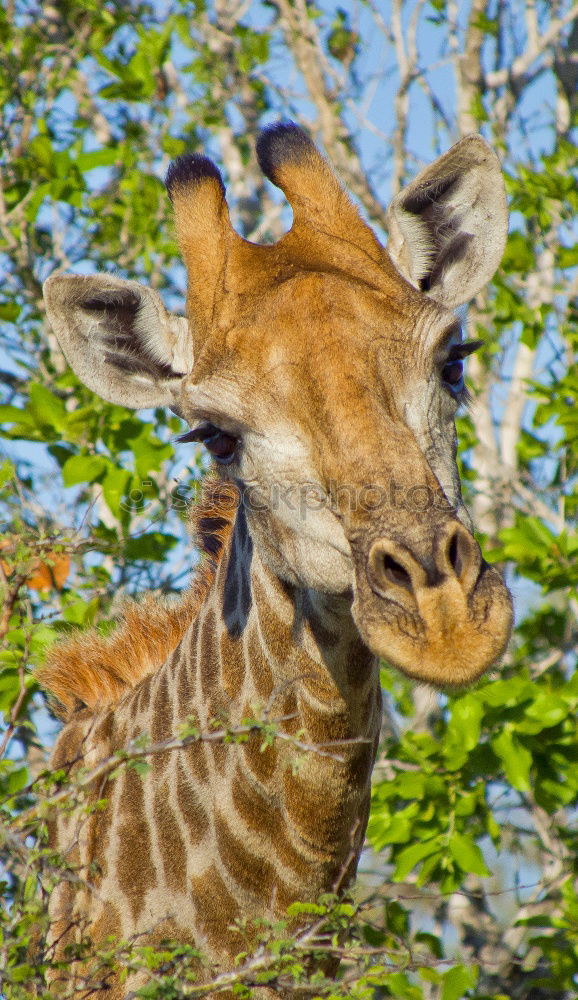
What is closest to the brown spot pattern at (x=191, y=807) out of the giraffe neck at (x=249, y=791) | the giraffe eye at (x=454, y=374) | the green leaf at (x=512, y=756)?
the giraffe neck at (x=249, y=791)

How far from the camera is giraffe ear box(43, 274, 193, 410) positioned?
4.38 metres

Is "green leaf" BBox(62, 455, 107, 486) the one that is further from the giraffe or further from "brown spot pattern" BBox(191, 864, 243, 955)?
"brown spot pattern" BBox(191, 864, 243, 955)

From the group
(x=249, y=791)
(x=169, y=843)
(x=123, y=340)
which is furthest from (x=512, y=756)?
(x=123, y=340)

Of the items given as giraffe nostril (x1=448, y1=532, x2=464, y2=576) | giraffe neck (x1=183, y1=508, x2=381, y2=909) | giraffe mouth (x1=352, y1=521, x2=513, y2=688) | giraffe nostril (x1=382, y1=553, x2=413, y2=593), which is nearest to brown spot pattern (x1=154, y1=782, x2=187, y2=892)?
giraffe neck (x1=183, y1=508, x2=381, y2=909)

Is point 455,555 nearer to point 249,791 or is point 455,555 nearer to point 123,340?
point 249,791

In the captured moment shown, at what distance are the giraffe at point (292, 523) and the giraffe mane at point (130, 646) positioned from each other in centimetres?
24

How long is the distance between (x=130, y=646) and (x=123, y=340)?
1642 mm

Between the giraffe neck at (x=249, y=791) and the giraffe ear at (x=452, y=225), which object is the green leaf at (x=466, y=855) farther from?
the giraffe ear at (x=452, y=225)

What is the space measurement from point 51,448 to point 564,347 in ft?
13.0

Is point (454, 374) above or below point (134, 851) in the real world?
above

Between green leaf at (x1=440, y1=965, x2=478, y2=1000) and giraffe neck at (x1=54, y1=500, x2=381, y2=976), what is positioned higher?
giraffe neck at (x1=54, y1=500, x2=381, y2=976)

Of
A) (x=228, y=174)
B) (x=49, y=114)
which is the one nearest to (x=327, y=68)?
(x=228, y=174)

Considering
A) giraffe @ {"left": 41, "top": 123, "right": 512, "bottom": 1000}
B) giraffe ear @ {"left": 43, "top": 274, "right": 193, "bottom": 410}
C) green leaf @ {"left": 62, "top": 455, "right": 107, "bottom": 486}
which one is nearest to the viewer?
Answer: giraffe @ {"left": 41, "top": 123, "right": 512, "bottom": 1000}

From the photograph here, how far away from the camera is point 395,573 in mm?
3082
